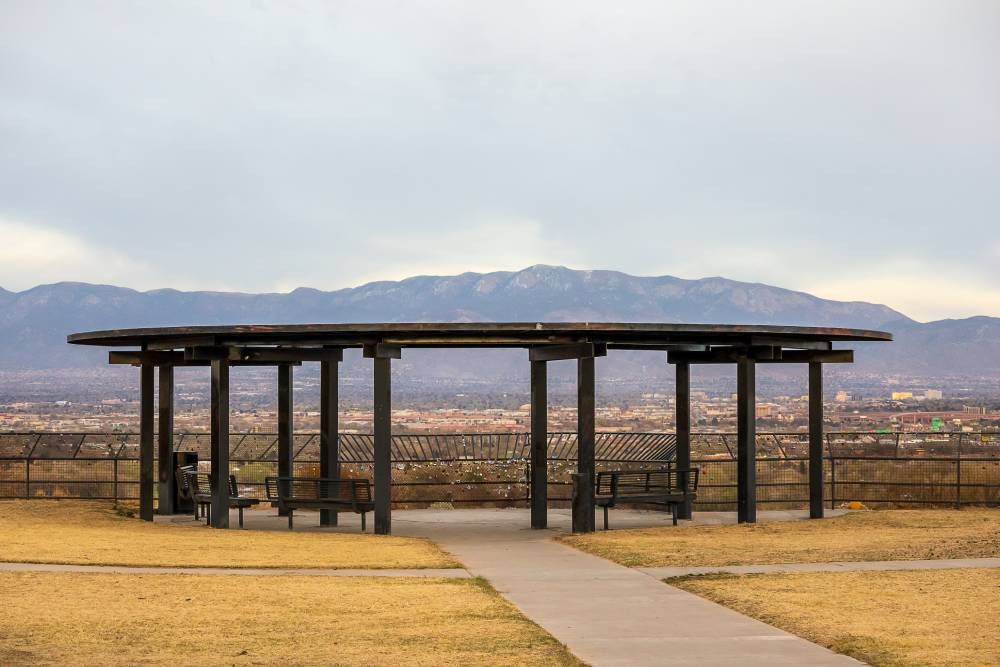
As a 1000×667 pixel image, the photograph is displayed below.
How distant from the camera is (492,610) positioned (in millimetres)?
12555

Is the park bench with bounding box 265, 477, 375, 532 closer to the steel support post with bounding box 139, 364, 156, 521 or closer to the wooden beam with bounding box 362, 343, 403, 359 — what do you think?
the wooden beam with bounding box 362, 343, 403, 359

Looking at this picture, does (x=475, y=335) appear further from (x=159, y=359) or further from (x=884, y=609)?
(x=884, y=609)

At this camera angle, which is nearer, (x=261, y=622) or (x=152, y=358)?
(x=261, y=622)

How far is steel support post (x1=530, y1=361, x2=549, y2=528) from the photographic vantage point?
22188mm

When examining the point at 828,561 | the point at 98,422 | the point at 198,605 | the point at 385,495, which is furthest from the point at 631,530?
the point at 98,422

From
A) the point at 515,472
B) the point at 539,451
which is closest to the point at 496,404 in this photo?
the point at 515,472

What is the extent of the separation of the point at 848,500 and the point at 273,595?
18877mm

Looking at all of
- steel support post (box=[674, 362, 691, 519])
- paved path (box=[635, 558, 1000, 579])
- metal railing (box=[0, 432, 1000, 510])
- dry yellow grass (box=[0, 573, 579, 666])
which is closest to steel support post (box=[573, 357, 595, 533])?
metal railing (box=[0, 432, 1000, 510])

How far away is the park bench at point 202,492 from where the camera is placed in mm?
22094

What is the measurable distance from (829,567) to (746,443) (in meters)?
6.83

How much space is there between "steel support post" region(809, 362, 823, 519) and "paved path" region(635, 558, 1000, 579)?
715 cm

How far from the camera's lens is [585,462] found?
831 inches

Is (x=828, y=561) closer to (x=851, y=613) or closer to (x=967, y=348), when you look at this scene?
(x=851, y=613)

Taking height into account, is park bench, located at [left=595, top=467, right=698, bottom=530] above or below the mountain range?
below
